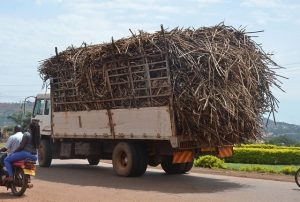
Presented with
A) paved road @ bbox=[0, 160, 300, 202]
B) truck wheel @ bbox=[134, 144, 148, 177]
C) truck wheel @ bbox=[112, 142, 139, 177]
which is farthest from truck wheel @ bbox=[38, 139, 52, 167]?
truck wheel @ bbox=[134, 144, 148, 177]

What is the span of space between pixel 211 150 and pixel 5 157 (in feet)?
17.8

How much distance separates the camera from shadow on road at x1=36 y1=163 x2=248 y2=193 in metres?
12.2

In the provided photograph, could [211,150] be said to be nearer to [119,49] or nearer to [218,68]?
[218,68]

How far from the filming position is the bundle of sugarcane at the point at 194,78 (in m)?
12.5

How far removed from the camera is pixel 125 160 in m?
14.6

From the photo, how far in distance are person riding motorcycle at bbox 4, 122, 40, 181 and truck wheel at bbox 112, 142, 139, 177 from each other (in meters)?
3.97

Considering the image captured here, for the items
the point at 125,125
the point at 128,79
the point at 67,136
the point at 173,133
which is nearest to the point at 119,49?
the point at 128,79

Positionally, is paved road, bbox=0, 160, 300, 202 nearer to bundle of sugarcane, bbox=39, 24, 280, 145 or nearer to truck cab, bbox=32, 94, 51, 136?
bundle of sugarcane, bbox=39, 24, 280, 145

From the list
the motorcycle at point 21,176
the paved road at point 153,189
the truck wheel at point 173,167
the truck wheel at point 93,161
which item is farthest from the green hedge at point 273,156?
the motorcycle at point 21,176

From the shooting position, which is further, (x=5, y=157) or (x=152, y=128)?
(x=152, y=128)

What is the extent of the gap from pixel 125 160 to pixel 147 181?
125 centimetres

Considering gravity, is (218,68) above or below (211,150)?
above

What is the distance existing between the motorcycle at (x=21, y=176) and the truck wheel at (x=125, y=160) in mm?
4065

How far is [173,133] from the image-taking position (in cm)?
1262
